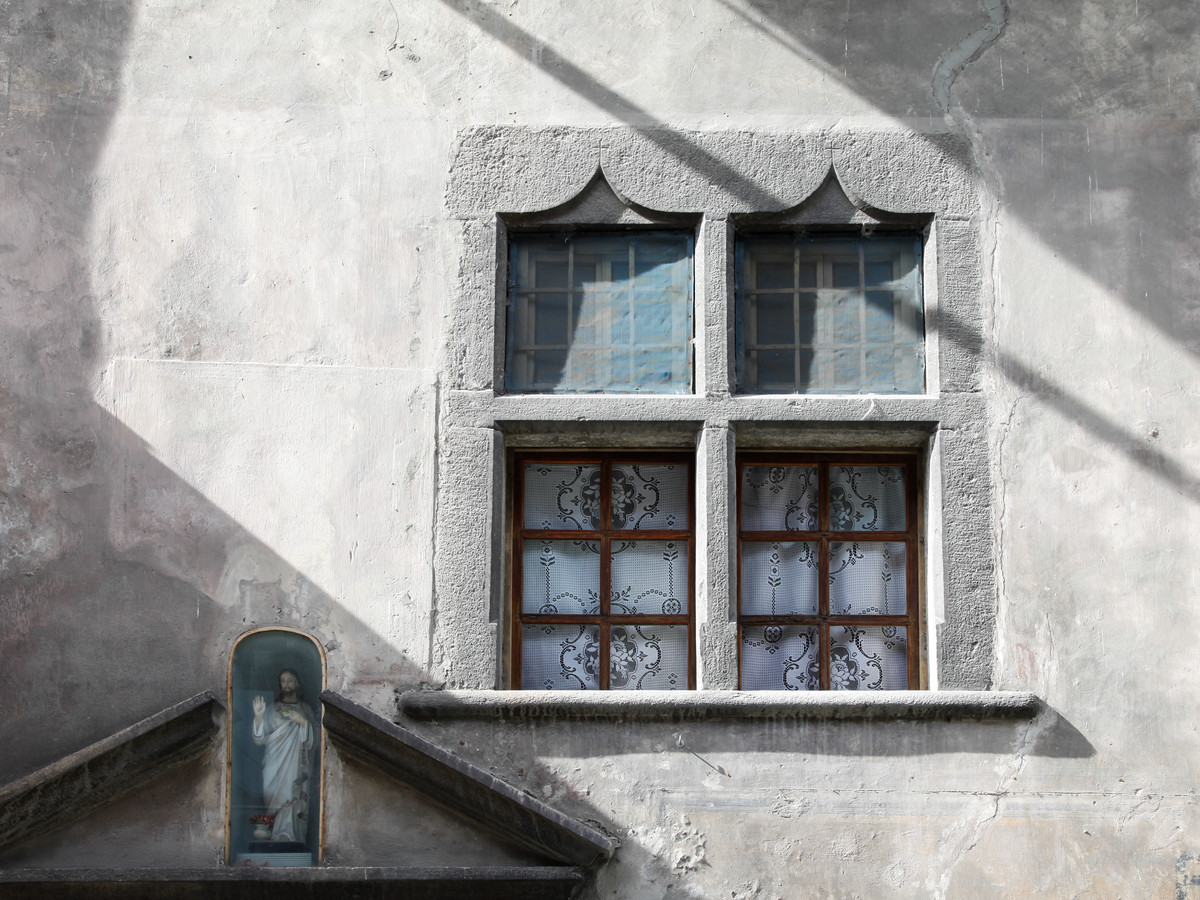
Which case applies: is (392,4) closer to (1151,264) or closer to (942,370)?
(942,370)

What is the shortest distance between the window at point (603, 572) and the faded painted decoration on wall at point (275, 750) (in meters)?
0.73

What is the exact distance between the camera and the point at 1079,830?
426 cm

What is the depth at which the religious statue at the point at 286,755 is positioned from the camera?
13.9 ft

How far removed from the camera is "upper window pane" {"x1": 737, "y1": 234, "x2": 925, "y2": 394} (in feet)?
15.3

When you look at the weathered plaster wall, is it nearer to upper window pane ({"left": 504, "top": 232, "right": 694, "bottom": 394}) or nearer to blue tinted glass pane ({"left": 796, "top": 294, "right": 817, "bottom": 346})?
upper window pane ({"left": 504, "top": 232, "right": 694, "bottom": 394})

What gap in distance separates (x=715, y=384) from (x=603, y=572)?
76 centimetres

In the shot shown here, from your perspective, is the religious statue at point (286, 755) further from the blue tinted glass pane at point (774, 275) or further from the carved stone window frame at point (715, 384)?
the blue tinted glass pane at point (774, 275)

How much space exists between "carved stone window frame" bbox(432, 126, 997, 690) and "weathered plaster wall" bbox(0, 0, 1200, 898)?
36 mm

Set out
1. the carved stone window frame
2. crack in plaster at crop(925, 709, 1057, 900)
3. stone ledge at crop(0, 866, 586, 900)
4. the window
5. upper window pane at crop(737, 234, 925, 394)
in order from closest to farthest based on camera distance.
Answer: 1. stone ledge at crop(0, 866, 586, 900)
2. crack in plaster at crop(925, 709, 1057, 900)
3. the carved stone window frame
4. the window
5. upper window pane at crop(737, 234, 925, 394)

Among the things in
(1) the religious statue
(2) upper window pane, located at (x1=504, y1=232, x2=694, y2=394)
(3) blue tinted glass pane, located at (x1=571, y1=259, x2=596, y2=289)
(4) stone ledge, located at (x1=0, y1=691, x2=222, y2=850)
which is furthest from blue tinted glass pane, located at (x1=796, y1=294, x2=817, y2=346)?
(4) stone ledge, located at (x1=0, y1=691, x2=222, y2=850)

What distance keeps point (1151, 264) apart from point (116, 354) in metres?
3.61

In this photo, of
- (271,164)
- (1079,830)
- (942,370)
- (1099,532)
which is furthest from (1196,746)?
(271,164)

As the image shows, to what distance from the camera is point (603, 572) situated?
4.59m

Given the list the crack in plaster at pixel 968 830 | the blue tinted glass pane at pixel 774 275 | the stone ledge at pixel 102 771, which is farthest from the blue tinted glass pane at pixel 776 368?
the stone ledge at pixel 102 771
